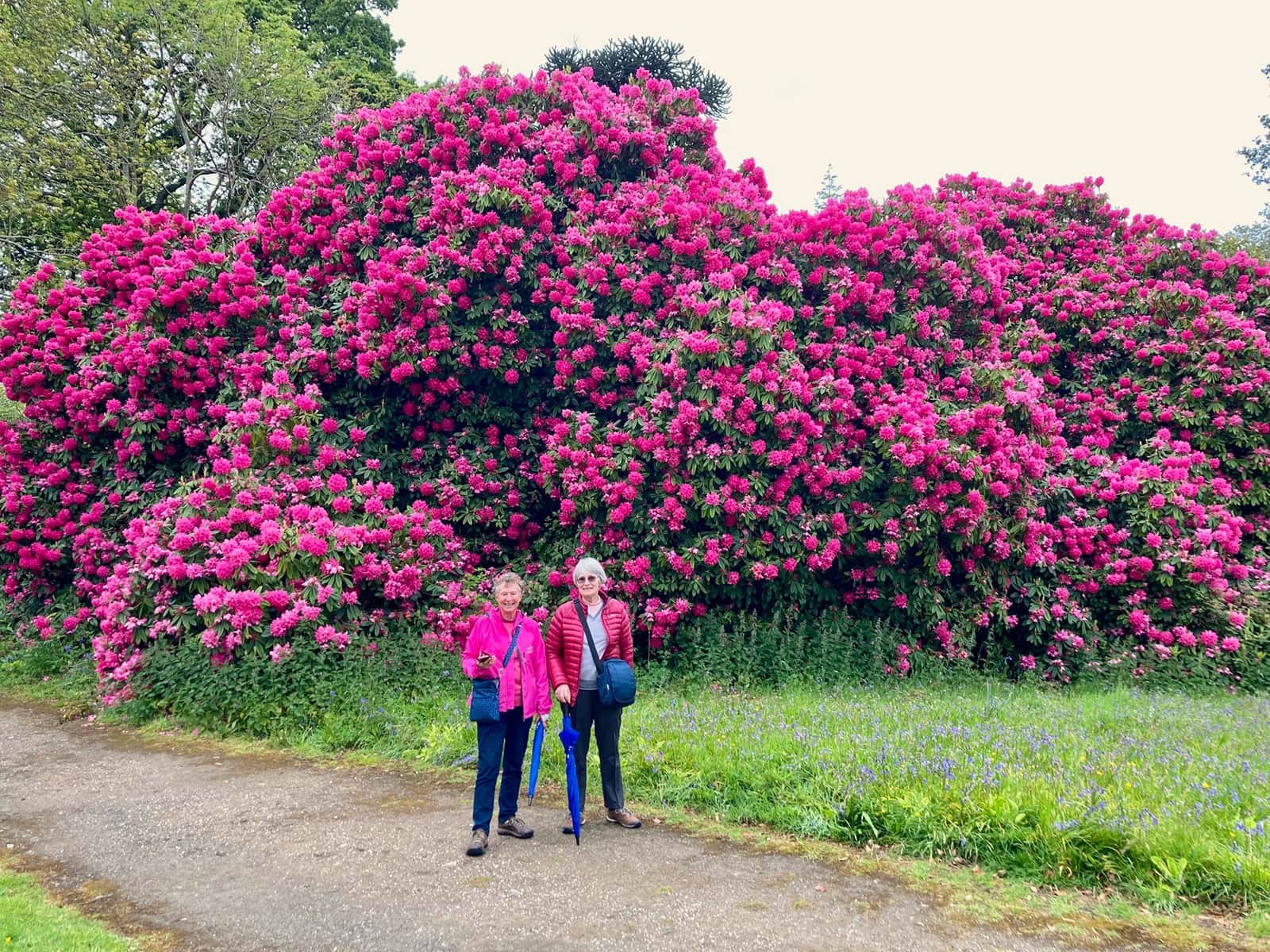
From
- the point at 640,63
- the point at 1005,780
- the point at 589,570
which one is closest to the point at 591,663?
the point at 589,570

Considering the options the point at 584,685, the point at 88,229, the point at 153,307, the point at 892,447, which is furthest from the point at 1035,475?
the point at 88,229

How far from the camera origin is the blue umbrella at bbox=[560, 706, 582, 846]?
436 cm

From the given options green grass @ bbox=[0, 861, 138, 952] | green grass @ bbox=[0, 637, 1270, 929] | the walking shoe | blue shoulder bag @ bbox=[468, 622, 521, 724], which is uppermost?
blue shoulder bag @ bbox=[468, 622, 521, 724]

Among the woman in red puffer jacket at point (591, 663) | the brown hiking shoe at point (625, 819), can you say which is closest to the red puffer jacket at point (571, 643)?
the woman in red puffer jacket at point (591, 663)

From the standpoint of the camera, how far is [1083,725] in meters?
5.74

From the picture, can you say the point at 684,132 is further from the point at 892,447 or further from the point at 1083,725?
the point at 1083,725

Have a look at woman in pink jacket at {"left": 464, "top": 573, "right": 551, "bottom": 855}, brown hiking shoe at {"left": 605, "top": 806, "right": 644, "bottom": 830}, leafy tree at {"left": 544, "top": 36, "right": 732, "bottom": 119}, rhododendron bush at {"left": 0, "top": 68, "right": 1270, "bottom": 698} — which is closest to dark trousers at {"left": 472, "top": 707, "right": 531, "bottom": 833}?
woman in pink jacket at {"left": 464, "top": 573, "right": 551, "bottom": 855}

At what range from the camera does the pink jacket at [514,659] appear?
4.32m

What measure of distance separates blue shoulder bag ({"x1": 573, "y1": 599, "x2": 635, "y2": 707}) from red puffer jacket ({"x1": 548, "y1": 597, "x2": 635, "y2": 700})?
0.11ft

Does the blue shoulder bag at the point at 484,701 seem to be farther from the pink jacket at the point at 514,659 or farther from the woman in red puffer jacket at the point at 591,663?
the woman in red puffer jacket at the point at 591,663

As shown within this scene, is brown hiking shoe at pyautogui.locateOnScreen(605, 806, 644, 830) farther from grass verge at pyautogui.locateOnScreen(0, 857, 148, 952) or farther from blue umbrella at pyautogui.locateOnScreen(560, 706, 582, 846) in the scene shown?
grass verge at pyautogui.locateOnScreen(0, 857, 148, 952)

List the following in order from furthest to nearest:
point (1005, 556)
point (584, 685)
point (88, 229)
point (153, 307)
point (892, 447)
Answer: point (88, 229), point (153, 307), point (1005, 556), point (892, 447), point (584, 685)

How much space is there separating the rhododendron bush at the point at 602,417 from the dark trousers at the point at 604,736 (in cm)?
270

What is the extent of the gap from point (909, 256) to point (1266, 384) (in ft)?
14.9
